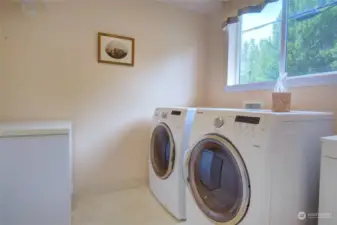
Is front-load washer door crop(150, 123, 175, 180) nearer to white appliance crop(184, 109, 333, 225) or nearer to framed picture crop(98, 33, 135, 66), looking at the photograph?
white appliance crop(184, 109, 333, 225)

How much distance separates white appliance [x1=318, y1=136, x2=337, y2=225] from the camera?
3.39 ft

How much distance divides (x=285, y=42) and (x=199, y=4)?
3.78 feet

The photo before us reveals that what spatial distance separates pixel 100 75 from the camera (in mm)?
2387

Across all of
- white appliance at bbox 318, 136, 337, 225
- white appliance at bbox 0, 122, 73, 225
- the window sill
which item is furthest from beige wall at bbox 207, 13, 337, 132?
white appliance at bbox 0, 122, 73, 225

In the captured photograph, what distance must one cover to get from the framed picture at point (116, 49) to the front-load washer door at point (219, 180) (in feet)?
4.63

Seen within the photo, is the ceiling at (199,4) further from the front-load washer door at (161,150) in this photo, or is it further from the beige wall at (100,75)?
the front-load washer door at (161,150)

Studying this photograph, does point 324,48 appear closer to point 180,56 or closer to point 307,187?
point 307,187

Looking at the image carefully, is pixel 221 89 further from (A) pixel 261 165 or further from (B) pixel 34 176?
(B) pixel 34 176

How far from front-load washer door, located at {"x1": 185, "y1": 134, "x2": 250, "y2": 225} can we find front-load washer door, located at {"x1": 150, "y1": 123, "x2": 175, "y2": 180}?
0.43m

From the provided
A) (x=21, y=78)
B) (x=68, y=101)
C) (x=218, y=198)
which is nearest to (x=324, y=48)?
(x=218, y=198)

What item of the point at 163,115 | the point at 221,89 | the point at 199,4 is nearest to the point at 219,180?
the point at 163,115

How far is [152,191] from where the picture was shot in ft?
7.85

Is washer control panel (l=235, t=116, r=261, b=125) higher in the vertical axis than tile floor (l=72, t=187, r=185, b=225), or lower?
higher

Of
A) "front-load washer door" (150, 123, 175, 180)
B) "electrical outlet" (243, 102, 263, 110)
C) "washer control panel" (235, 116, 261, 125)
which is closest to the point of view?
"washer control panel" (235, 116, 261, 125)
